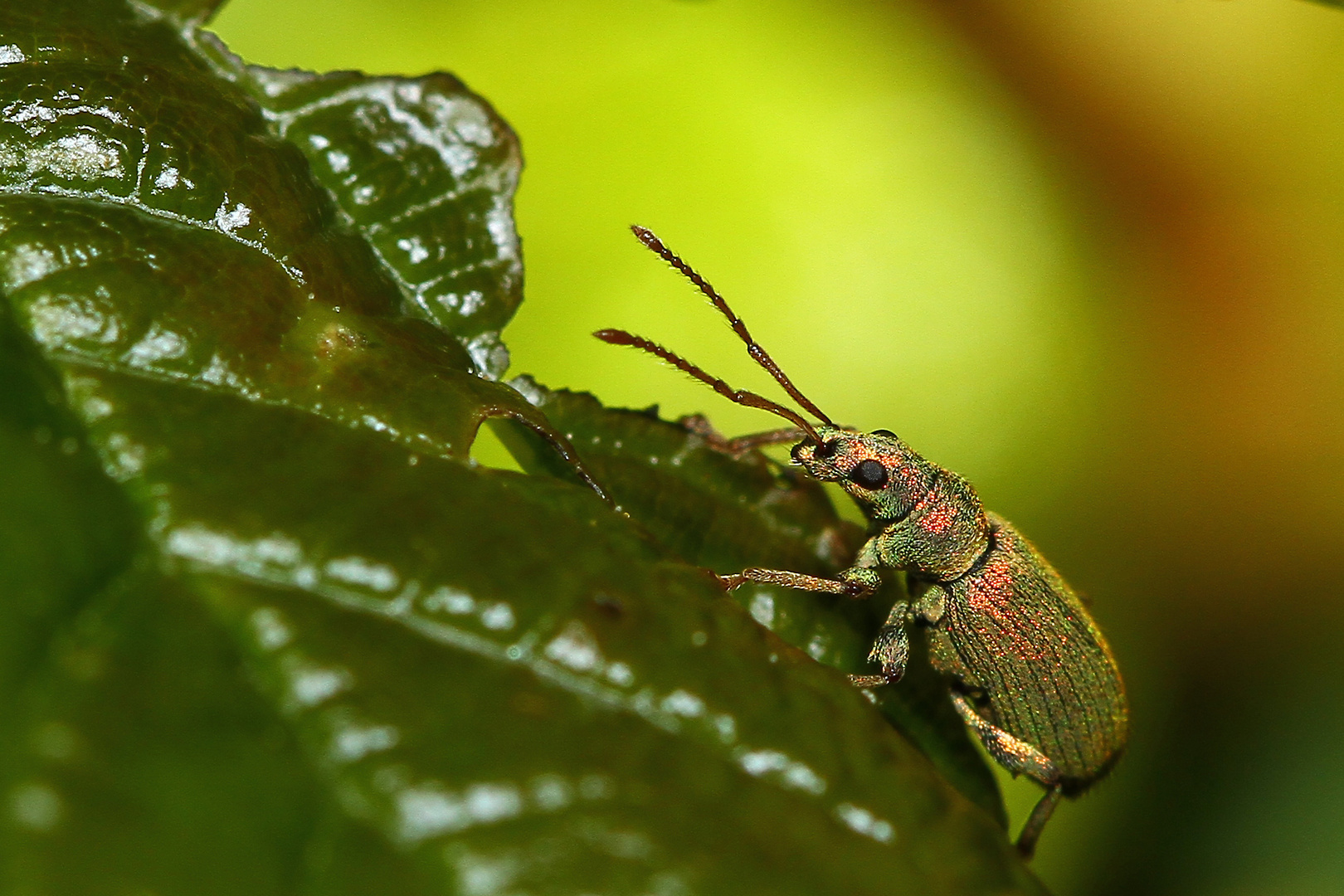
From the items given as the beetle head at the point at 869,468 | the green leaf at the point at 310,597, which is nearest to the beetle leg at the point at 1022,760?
the beetle head at the point at 869,468

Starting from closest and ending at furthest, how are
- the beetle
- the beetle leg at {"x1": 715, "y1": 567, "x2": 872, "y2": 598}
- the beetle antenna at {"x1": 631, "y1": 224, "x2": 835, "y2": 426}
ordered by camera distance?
the beetle leg at {"x1": 715, "y1": 567, "x2": 872, "y2": 598}
the beetle antenna at {"x1": 631, "y1": 224, "x2": 835, "y2": 426}
the beetle

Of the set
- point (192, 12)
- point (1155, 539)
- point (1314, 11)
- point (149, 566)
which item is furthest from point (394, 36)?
point (1314, 11)

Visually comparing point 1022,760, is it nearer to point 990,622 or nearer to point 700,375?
point 990,622

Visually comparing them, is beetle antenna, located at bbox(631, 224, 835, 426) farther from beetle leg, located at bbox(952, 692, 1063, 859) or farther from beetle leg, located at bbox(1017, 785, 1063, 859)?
beetle leg, located at bbox(1017, 785, 1063, 859)

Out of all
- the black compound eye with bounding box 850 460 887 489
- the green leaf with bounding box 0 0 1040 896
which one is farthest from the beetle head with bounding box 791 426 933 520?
the green leaf with bounding box 0 0 1040 896

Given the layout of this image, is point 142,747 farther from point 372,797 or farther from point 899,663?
point 899,663

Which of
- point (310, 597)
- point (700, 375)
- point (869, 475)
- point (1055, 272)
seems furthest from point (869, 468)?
point (1055, 272)
